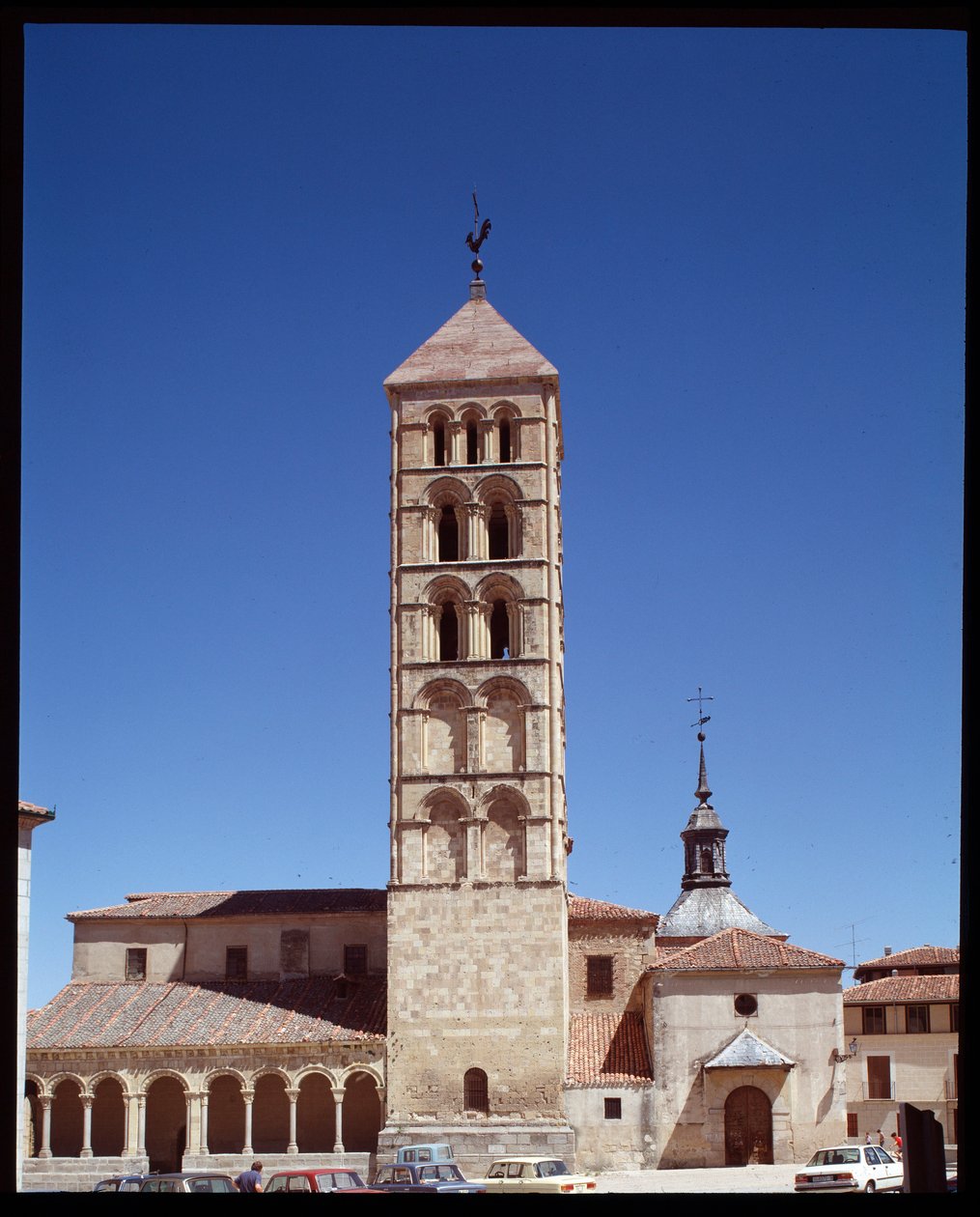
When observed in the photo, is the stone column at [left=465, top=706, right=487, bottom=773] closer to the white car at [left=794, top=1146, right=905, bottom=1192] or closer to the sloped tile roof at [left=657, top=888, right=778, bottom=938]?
the white car at [left=794, top=1146, right=905, bottom=1192]

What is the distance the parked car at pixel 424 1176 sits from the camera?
1027 inches

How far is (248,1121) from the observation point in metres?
37.4

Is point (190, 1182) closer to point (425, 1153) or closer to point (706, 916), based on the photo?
point (425, 1153)

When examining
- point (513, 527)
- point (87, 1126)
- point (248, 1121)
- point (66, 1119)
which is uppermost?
point (513, 527)

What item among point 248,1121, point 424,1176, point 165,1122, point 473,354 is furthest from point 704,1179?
point 473,354

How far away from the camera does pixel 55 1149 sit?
129 ft

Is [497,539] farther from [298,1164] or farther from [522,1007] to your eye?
[298,1164]

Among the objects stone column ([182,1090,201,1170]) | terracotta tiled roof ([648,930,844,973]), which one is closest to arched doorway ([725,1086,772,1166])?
terracotta tiled roof ([648,930,844,973])

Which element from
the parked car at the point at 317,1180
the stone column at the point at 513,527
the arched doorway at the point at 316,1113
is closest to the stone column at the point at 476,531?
the stone column at the point at 513,527

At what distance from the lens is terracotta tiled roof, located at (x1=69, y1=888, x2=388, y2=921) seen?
43188 millimetres

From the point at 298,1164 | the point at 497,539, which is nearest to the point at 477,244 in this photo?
the point at 497,539

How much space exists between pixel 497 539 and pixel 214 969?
15.1m

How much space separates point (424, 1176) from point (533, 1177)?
8.08 ft

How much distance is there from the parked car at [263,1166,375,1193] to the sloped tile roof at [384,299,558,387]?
23078mm
